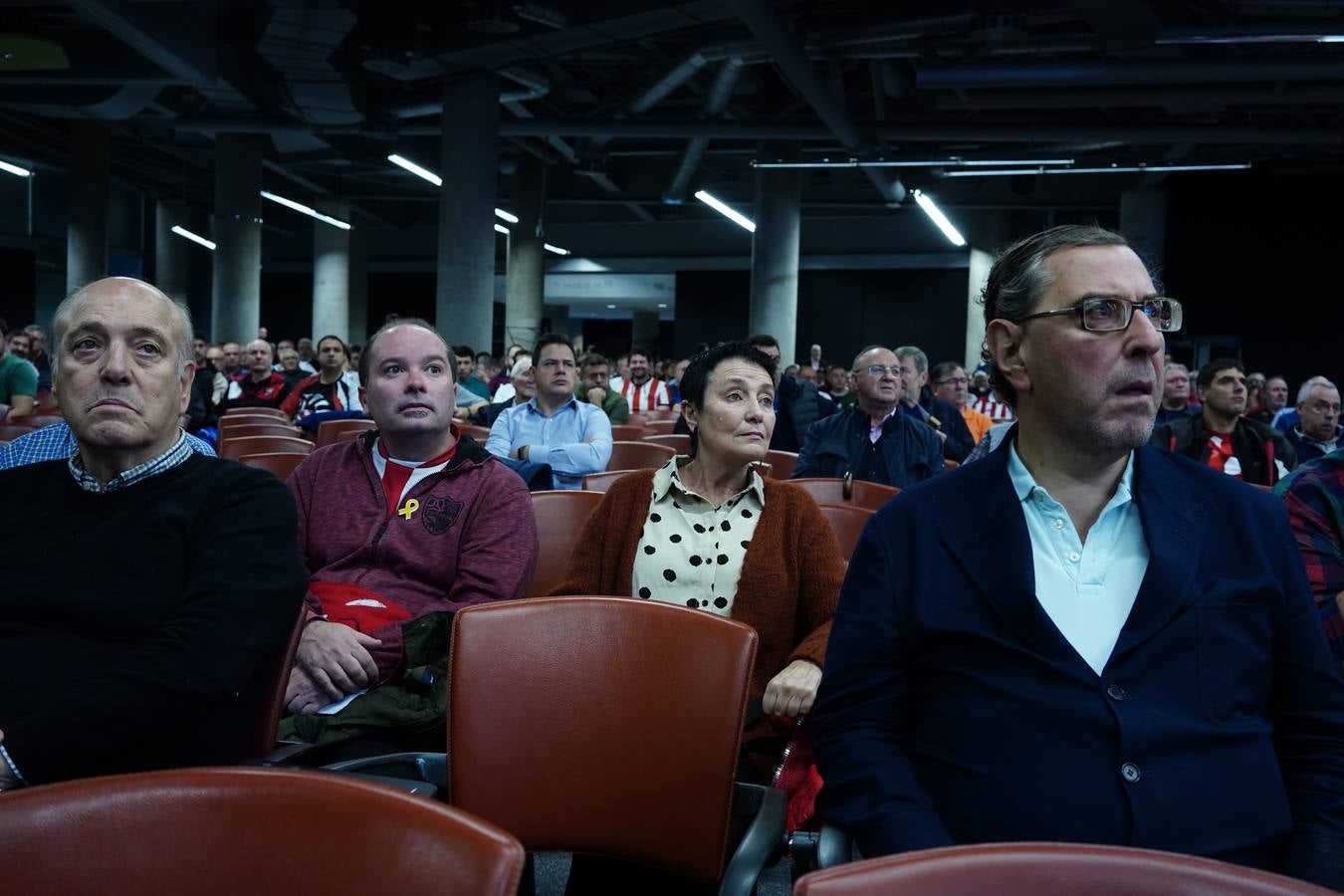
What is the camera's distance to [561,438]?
512cm

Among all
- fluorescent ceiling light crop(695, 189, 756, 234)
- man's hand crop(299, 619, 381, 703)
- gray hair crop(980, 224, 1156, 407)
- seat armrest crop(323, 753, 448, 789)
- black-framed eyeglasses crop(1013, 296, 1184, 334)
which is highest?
fluorescent ceiling light crop(695, 189, 756, 234)

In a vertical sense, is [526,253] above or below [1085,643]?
above

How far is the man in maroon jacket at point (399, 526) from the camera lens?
2287 mm

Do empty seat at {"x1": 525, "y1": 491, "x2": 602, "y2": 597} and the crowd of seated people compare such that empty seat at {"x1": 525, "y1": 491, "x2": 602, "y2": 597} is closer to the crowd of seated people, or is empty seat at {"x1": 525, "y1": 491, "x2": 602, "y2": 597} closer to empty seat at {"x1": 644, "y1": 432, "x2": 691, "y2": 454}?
the crowd of seated people

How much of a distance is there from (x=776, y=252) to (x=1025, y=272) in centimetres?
1488

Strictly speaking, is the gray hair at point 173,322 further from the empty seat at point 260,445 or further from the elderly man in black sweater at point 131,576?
the empty seat at point 260,445

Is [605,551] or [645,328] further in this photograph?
[645,328]

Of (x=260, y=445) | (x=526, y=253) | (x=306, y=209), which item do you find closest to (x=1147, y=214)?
(x=526, y=253)

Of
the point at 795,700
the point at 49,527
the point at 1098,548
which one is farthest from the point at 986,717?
the point at 49,527

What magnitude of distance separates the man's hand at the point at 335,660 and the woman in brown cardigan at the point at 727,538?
1.61ft

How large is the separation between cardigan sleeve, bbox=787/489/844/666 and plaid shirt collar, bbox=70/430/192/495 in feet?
4.15

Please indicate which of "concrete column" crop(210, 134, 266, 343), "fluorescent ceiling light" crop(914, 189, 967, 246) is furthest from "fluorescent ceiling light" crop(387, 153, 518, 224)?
"fluorescent ceiling light" crop(914, 189, 967, 246)

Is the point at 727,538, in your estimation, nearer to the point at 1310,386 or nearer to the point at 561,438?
the point at 561,438

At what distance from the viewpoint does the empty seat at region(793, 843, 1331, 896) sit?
3.08 ft
